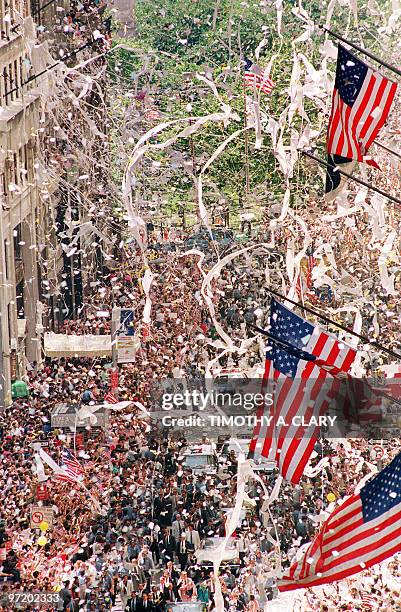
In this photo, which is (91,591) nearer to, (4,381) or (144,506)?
(144,506)

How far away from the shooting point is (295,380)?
23.7 meters

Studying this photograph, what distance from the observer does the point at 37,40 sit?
2258 inches

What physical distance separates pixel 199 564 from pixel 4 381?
15141mm

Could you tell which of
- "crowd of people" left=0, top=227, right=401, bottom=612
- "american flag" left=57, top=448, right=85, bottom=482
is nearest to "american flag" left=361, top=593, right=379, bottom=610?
"crowd of people" left=0, top=227, right=401, bottom=612

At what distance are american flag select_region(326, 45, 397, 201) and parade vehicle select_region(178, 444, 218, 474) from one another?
14.0 meters

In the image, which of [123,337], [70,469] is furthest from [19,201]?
[70,469]

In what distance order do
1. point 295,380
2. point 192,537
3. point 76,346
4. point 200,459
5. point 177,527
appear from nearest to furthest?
point 295,380, point 192,537, point 177,527, point 200,459, point 76,346

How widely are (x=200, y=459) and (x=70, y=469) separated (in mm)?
5114

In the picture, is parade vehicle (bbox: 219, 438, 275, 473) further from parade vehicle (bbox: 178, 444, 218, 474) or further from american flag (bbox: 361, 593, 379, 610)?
american flag (bbox: 361, 593, 379, 610)

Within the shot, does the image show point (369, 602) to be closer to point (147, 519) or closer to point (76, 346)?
point (147, 519)

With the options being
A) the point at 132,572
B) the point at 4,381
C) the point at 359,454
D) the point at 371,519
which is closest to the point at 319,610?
the point at 132,572

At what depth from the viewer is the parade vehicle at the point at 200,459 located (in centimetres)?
3941

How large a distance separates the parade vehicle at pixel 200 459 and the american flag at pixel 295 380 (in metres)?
14.4

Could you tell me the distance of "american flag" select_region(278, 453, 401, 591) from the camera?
2189 cm
